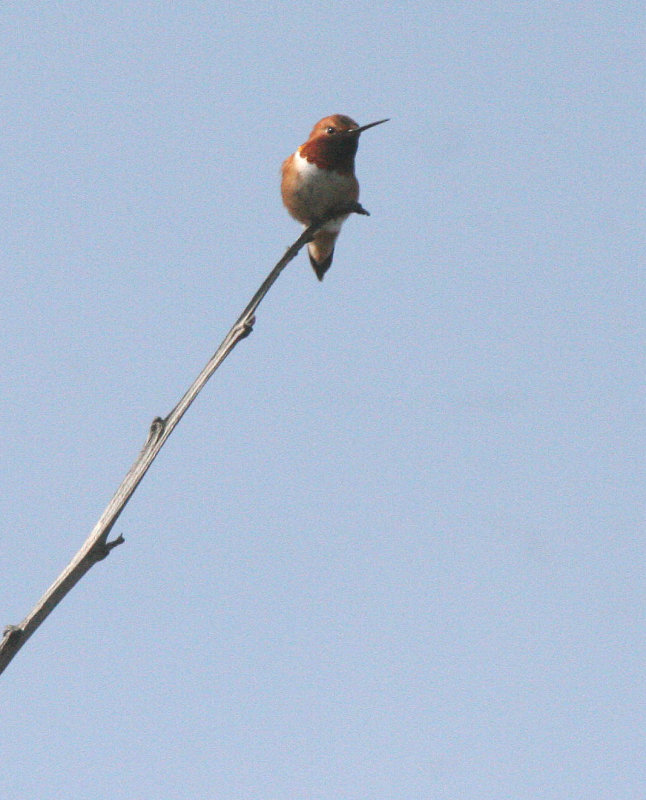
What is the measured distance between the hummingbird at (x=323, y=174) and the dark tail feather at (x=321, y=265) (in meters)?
0.65

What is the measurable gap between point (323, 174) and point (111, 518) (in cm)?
623

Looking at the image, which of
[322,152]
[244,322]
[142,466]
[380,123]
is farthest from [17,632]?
[322,152]

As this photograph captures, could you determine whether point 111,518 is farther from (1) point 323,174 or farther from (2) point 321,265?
(2) point 321,265

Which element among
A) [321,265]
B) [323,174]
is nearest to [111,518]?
[323,174]

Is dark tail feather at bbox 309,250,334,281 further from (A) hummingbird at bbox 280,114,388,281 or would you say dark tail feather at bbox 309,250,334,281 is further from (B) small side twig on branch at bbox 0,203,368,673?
(B) small side twig on branch at bbox 0,203,368,673

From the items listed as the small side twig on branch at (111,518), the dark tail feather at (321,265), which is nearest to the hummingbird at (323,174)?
the dark tail feather at (321,265)

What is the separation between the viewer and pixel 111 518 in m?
2.48

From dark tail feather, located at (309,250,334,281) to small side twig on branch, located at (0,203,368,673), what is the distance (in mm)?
6627

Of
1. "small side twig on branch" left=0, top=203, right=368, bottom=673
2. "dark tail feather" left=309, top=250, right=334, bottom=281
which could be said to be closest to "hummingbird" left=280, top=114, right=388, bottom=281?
"dark tail feather" left=309, top=250, right=334, bottom=281

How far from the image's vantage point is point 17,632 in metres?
2.39

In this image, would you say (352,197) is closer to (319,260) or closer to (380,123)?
(319,260)

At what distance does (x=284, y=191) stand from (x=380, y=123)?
267cm

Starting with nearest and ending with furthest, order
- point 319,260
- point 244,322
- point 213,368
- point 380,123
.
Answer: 1. point 213,368
2. point 244,322
3. point 380,123
4. point 319,260

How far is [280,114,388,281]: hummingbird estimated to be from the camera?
8398 millimetres
